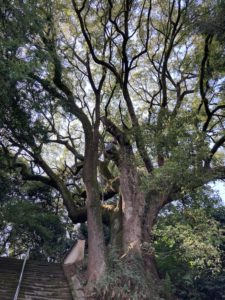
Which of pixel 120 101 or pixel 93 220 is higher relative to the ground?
pixel 120 101

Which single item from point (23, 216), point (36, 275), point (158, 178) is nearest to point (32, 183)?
point (23, 216)

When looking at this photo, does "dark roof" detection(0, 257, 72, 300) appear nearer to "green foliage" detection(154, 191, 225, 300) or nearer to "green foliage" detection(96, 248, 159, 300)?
"green foliage" detection(96, 248, 159, 300)

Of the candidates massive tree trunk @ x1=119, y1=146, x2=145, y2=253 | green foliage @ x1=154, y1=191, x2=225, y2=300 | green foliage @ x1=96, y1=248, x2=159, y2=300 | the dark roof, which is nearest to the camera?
green foliage @ x1=154, y1=191, x2=225, y2=300

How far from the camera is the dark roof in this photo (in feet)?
26.9

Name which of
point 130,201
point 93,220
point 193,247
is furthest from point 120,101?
point 193,247

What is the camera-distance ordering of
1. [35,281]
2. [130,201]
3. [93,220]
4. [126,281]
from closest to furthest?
1. [126,281]
2. [35,281]
3. [93,220]
4. [130,201]

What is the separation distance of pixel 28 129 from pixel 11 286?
4241 mm

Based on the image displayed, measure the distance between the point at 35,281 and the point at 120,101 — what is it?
304 inches

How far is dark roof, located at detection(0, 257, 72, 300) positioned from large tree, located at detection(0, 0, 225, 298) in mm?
1056

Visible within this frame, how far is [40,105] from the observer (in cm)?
910

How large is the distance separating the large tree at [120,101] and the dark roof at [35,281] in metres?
1.06

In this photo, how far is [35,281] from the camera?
9.05 metres

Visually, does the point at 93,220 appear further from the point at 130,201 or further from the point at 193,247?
the point at 193,247

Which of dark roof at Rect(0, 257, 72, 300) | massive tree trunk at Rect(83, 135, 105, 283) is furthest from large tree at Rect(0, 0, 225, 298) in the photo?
dark roof at Rect(0, 257, 72, 300)
